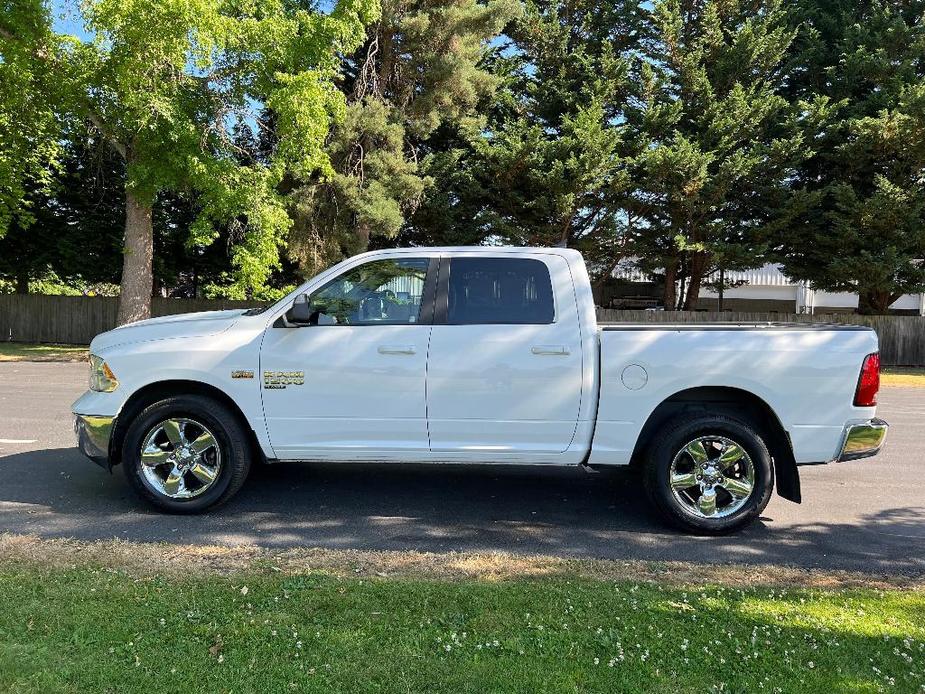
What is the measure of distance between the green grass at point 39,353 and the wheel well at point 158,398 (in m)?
16.1

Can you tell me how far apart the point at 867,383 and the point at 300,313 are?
4038 millimetres

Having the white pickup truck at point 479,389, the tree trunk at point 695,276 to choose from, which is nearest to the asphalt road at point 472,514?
the white pickup truck at point 479,389

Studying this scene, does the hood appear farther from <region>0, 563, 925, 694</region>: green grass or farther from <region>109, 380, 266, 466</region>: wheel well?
<region>0, 563, 925, 694</region>: green grass

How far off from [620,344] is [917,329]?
2316 cm

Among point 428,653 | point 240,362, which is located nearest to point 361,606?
point 428,653

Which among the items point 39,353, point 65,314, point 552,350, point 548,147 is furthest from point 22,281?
point 552,350

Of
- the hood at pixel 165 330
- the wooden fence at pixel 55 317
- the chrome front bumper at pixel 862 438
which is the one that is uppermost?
the wooden fence at pixel 55 317

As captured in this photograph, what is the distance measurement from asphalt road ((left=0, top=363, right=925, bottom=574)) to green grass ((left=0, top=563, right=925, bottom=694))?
79cm

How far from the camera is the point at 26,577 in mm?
3701

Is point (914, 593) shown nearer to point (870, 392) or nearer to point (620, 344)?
point (870, 392)

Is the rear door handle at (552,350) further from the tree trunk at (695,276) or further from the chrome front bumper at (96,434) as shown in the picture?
the tree trunk at (695,276)

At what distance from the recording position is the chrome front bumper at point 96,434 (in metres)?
5.02

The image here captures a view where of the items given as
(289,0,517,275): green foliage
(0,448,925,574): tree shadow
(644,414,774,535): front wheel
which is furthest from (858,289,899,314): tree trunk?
(644,414,774,535): front wheel

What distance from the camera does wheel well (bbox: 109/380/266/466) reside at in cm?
510
